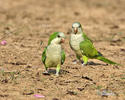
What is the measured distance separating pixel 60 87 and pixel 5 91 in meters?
0.99

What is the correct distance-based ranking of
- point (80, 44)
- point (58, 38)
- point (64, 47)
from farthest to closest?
point (64, 47) < point (80, 44) < point (58, 38)

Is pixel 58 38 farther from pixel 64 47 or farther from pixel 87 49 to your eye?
pixel 64 47

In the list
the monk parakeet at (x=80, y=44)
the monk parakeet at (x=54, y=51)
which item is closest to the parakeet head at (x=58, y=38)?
the monk parakeet at (x=54, y=51)

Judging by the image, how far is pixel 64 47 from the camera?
10.3 meters

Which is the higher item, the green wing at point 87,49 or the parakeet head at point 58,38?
the parakeet head at point 58,38

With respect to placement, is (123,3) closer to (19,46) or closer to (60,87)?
(19,46)

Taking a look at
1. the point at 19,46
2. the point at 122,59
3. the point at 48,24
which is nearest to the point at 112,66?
the point at 122,59

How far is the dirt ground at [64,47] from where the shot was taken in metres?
6.30

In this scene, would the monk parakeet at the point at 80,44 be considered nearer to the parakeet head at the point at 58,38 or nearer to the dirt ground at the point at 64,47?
the dirt ground at the point at 64,47

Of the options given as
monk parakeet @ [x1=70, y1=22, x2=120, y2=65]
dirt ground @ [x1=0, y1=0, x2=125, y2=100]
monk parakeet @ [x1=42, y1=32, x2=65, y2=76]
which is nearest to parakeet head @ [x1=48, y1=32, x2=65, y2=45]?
monk parakeet @ [x1=42, y1=32, x2=65, y2=76]

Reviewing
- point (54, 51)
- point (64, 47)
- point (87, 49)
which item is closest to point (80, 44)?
point (87, 49)

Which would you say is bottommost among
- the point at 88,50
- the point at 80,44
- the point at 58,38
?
the point at 88,50

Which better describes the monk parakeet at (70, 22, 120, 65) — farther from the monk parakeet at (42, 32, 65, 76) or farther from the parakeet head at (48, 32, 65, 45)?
the parakeet head at (48, 32, 65, 45)

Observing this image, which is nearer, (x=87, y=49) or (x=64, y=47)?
(x=87, y=49)
